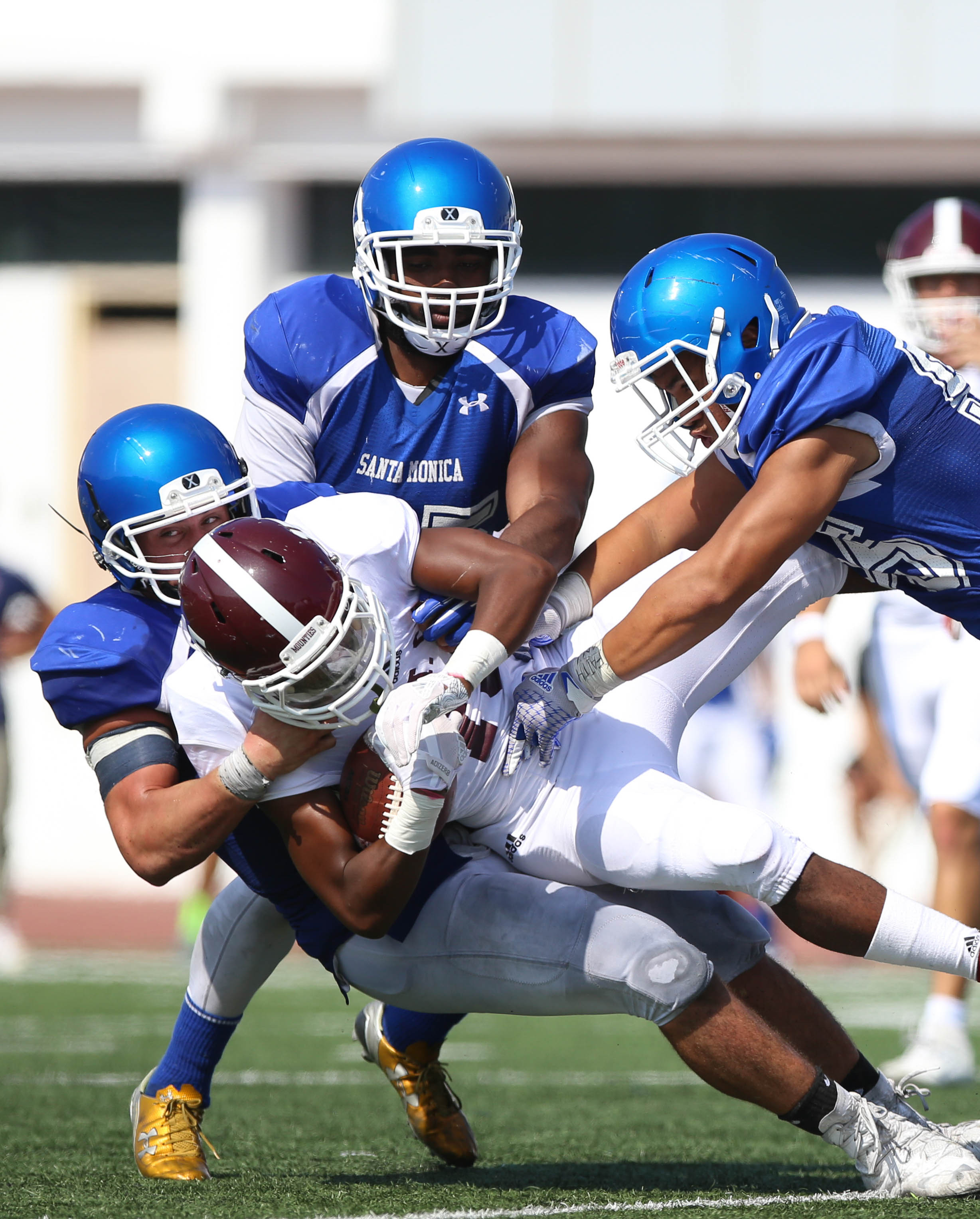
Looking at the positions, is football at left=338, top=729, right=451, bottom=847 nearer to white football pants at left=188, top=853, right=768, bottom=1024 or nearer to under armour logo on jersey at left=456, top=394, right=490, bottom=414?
white football pants at left=188, top=853, right=768, bottom=1024

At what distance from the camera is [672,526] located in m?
3.34

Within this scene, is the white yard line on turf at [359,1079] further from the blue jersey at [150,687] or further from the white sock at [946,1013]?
the blue jersey at [150,687]

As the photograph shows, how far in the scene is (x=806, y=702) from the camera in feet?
14.1

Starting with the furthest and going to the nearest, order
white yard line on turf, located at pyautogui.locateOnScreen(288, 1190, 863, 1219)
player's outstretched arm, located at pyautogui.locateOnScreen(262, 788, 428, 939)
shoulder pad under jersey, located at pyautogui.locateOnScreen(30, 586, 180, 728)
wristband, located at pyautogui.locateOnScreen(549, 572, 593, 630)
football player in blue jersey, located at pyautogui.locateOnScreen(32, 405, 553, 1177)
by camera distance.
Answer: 1. wristband, located at pyautogui.locateOnScreen(549, 572, 593, 630)
2. shoulder pad under jersey, located at pyautogui.locateOnScreen(30, 586, 180, 728)
3. football player in blue jersey, located at pyautogui.locateOnScreen(32, 405, 553, 1177)
4. player's outstretched arm, located at pyautogui.locateOnScreen(262, 788, 428, 939)
5. white yard line on turf, located at pyautogui.locateOnScreen(288, 1190, 863, 1219)

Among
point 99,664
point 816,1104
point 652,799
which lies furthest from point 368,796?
point 816,1104

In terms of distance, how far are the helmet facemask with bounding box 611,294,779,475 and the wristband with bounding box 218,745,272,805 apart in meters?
0.93

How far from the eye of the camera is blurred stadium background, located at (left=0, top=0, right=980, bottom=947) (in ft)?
31.3

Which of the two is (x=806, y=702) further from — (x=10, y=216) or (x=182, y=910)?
(x=10, y=216)

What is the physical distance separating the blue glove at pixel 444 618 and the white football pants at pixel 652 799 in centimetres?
25

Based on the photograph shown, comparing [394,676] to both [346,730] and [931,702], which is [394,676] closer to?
[346,730]

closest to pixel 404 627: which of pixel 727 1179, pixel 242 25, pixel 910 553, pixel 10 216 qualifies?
pixel 910 553

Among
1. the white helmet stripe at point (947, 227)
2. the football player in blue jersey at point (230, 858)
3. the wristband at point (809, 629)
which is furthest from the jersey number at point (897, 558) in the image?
the white helmet stripe at point (947, 227)

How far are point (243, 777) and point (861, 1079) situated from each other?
1.20 meters

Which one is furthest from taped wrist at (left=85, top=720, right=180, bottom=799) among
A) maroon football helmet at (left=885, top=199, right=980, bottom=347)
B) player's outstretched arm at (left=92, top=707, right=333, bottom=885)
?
maroon football helmet at (left=885, top=199, right=980, bottom=347)
